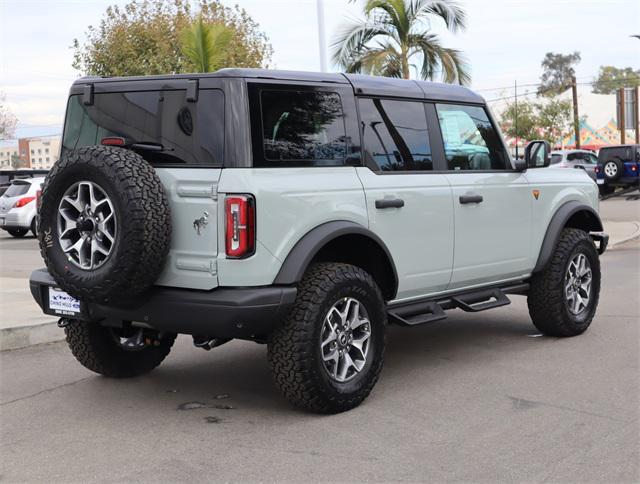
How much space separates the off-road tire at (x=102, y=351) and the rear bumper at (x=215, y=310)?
2.97ft

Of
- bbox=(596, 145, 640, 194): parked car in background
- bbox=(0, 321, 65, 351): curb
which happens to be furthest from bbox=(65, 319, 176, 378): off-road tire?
bbox=(596, 145, 640, 194): parked car in background

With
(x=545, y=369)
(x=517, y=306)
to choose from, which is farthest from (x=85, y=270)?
(x=517, y=306)

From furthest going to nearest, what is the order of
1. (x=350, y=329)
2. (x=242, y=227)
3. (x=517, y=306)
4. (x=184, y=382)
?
(x=517, y=306), (x=184, y=382), (x=350, y=329), (x=242, y=227)

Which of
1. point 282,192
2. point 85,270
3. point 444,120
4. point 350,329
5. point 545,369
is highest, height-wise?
point 444,120

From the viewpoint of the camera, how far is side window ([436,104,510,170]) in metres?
6.43

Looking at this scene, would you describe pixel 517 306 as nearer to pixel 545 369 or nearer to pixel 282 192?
pixel 545 369

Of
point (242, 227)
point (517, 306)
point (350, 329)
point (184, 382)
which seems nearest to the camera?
point (242, 227)

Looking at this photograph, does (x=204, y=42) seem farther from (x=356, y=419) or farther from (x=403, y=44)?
(x=356, y=419)

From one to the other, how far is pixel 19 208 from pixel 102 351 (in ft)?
54.1

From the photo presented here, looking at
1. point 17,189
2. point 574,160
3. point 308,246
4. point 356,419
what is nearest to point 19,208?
point 17,189

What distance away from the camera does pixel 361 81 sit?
229 inches

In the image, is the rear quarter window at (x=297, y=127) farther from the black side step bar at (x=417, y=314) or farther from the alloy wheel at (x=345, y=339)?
the black side step bar at (x=417, y=314)

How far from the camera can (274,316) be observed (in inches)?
192

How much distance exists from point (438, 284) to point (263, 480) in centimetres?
250
